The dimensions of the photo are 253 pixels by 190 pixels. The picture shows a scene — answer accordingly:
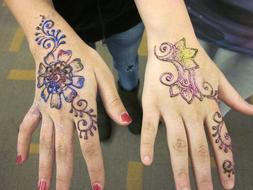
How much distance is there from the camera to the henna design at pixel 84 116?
0.53m

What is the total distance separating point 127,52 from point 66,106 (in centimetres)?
53

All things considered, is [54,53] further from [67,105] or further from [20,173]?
[20,173]

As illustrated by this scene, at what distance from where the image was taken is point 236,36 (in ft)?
2.28

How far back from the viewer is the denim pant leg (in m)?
0.95

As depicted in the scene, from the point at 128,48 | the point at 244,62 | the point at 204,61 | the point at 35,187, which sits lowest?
the point at 35,187

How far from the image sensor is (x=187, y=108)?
535 mm

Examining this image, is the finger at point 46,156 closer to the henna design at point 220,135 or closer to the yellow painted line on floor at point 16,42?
the henna design at point 220,135

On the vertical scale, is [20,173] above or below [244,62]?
below

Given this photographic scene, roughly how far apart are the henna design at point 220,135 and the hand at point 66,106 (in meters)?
0.16

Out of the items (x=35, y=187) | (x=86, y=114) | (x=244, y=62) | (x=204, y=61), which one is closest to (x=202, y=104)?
(x=204, y=61)

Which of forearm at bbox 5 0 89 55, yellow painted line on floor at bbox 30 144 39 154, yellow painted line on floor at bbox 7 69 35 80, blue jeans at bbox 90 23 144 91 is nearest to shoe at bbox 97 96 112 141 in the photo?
blue jeans at bbox 90 23 144 91

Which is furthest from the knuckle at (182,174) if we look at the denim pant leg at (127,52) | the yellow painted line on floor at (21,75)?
the yellow painted line on floor at (21,75)

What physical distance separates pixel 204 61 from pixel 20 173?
986mm

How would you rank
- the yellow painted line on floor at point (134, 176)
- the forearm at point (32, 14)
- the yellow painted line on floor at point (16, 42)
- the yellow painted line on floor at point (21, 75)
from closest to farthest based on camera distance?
the forearm at point (32, 14)
the yellow painted line on floor at point (134, 176)
the yellow painted line on floor at point (21, 75)
the yellow painted line on floor at point (16, 42)
